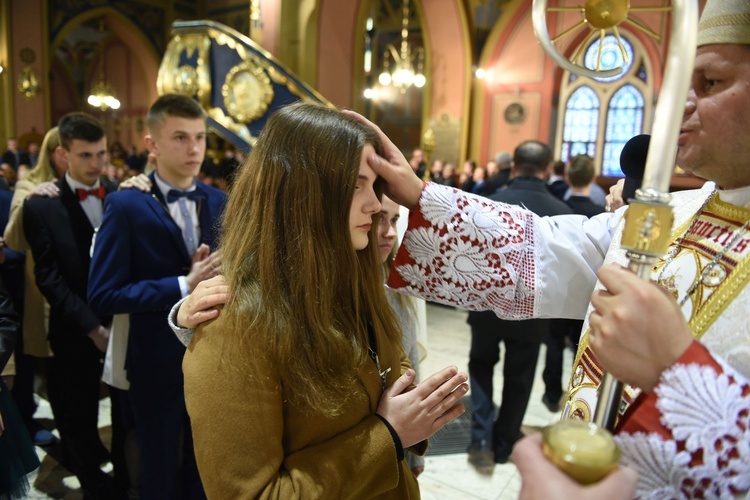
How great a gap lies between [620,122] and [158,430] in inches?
473

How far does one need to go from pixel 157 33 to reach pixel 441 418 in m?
16.2

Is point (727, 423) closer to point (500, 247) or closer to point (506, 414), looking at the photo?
point (500, 247)

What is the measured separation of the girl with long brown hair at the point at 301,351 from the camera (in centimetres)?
102

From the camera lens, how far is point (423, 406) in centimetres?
116

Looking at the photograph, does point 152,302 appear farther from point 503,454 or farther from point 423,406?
point 503,454

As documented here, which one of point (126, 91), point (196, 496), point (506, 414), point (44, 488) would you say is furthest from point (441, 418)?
point (126, 91)

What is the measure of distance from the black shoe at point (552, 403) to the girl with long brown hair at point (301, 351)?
3.10 metres

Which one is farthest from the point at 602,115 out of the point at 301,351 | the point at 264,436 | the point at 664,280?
the point at 264,436

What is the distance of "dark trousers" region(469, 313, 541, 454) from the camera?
10.9 ft

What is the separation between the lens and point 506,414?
11.1 feet

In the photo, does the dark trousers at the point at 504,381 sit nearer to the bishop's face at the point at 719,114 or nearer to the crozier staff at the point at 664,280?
the crozier staff at the point at 664,280

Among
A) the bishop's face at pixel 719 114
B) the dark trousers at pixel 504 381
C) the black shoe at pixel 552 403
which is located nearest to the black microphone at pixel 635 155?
the bishop's face at pixel 719 114

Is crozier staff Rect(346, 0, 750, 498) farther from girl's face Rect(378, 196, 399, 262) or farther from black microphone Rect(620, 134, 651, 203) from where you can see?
girl's face Rect(378, 196, 399, 262)

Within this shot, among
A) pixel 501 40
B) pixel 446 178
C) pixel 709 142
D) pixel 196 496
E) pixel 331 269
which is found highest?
pixel 501 40
